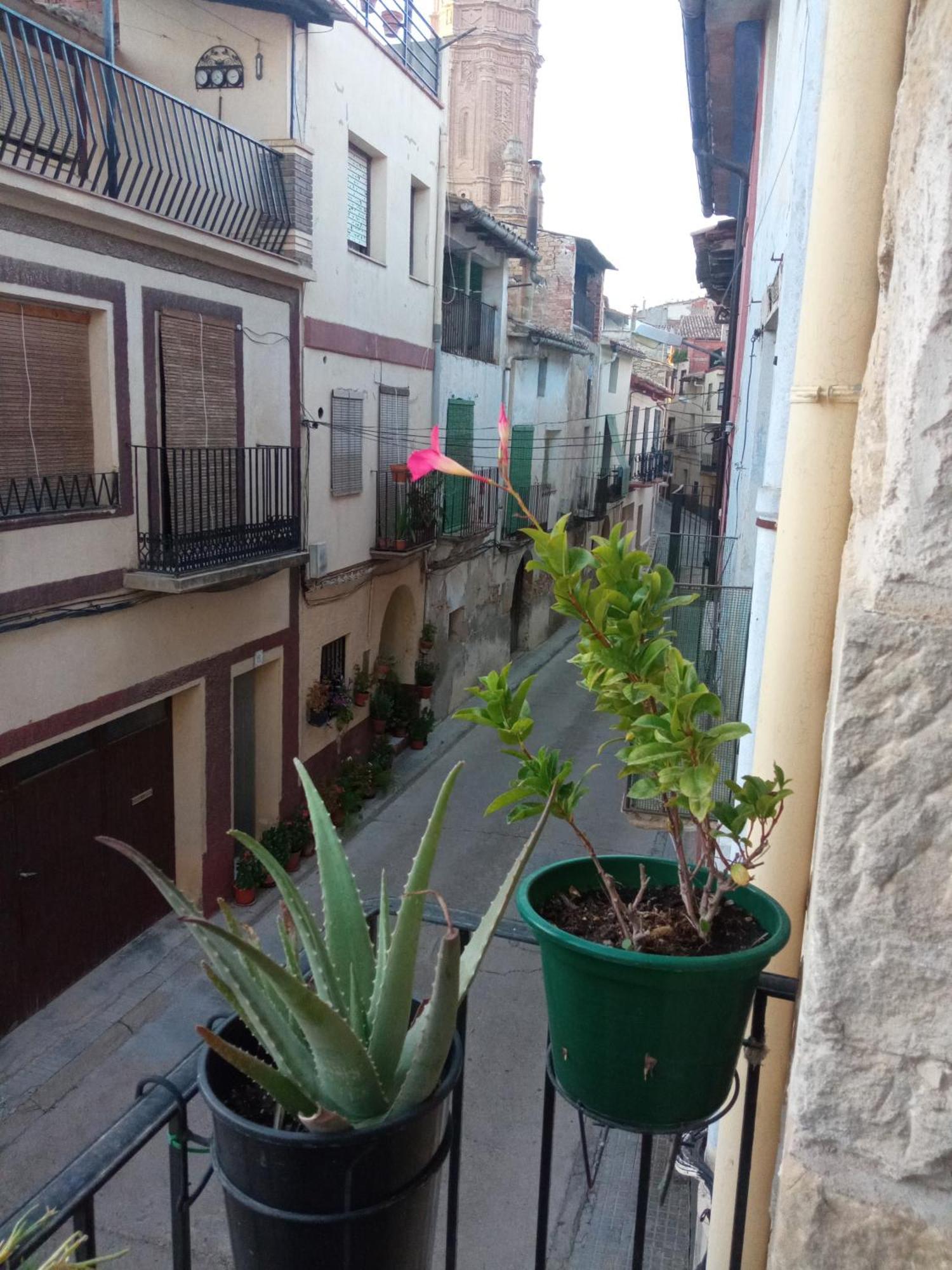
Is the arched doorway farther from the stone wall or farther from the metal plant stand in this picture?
the stone wall

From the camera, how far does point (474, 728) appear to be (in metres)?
15.4

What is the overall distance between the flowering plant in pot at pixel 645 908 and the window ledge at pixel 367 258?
10.6 meters

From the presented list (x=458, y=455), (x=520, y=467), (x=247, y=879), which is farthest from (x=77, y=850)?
(x=520, y=467)

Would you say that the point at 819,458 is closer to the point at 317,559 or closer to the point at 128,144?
the point at 128,144

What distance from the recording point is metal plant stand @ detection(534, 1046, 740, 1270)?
1.57 metres

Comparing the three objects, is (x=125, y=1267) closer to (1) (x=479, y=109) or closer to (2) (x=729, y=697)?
(2) (x=729, y=697)

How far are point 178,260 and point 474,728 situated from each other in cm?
873

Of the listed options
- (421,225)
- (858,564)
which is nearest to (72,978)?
(858,564)

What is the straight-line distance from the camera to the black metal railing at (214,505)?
7.96 metres

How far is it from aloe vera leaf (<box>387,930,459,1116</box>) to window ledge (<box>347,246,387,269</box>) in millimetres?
11108

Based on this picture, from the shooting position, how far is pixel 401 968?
142 centimetres

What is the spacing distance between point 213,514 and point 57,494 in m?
1.77

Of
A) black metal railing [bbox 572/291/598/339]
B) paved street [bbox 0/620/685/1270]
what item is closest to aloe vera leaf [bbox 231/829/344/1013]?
paved street [bbox 0/620/685/1270]

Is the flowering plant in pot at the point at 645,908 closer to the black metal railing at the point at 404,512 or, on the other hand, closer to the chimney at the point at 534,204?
the black metal railing at the point at 404,512
